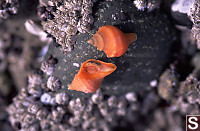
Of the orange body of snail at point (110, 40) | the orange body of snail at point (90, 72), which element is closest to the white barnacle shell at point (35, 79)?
the orange body of snail at point (90, 72)

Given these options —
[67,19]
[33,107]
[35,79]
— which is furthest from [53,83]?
[67,19]

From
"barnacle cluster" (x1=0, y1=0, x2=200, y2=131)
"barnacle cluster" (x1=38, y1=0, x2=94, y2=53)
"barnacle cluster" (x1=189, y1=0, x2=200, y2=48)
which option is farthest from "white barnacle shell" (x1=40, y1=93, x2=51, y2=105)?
"barnacle cluster" (x1=189, y1=0, x2=200, y2=48)

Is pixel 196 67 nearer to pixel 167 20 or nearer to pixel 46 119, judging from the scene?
pixel 167 20

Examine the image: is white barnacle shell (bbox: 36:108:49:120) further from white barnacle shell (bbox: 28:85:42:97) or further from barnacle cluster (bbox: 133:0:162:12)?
barnacle cluster (bbox: 133:0:162:12)

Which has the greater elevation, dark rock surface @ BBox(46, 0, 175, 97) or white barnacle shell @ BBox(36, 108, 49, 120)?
dark rock surface @ BBox(46, 0, 175, 97)

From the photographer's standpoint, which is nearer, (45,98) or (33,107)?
(33,107)

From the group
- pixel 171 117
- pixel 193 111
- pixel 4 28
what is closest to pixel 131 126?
pixel 171 117

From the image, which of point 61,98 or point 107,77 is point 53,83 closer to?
point 61,98
